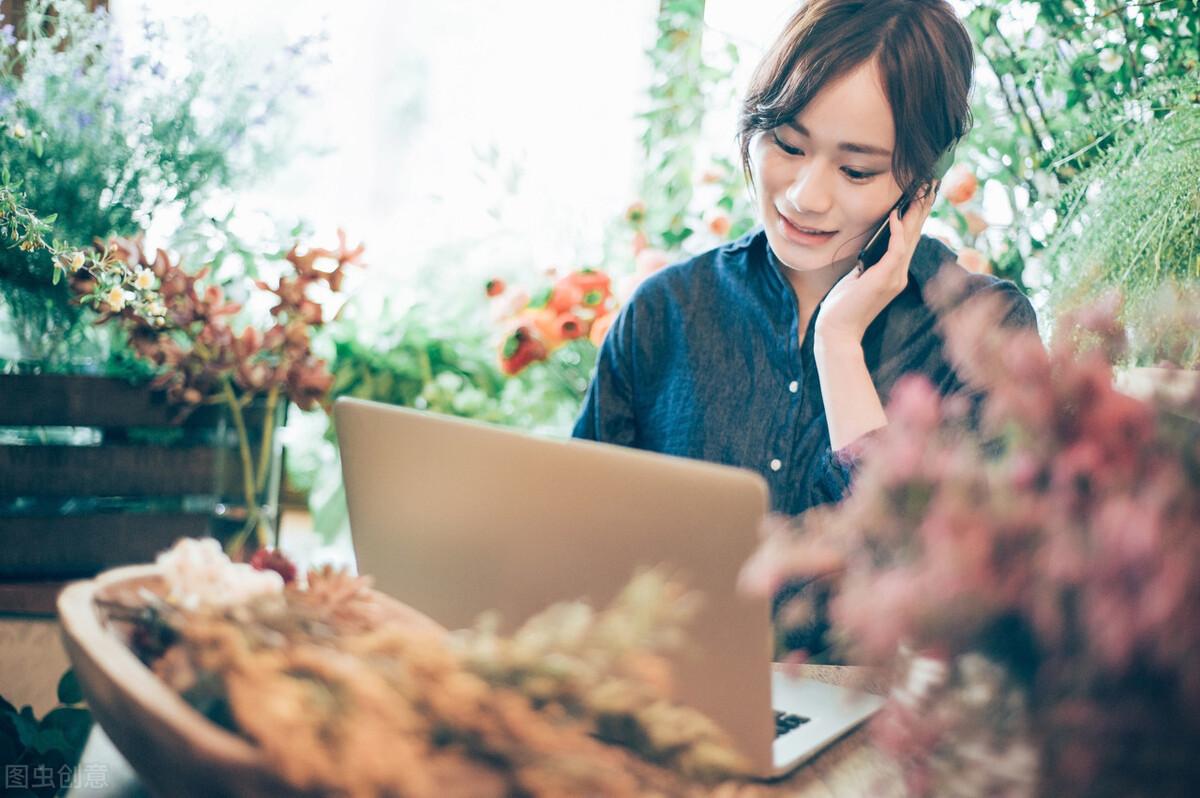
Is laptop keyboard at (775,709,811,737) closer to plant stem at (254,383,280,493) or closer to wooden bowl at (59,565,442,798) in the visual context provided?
wooden bowl at (59,565,442,798)

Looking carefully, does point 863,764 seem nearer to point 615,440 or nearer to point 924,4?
point 615,440

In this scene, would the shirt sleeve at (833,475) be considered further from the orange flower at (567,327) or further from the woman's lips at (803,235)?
the orange flower at (567,327)

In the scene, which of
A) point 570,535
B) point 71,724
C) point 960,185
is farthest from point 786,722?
point 960,185

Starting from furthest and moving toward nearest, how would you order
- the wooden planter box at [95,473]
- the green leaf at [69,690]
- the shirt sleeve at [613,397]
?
the shirt sleeve at [613,397] → the wooden planter box at [95,473] → the green leaf at [69,690]

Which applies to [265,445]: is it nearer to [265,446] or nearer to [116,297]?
[265,446]

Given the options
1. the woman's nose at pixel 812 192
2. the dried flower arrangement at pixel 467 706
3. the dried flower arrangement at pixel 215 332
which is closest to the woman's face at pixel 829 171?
the woman's nose at pixel 812 192

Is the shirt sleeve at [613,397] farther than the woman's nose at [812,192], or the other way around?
the shirt sleeve at [613,397]

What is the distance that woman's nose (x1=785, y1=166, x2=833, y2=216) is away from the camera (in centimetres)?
113

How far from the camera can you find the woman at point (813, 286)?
1.12m

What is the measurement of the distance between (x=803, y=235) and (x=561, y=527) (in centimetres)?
69

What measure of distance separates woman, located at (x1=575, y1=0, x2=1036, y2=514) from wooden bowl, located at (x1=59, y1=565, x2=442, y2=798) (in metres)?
0.76

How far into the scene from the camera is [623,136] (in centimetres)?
212

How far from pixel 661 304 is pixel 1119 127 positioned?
65cm

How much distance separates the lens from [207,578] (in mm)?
600
